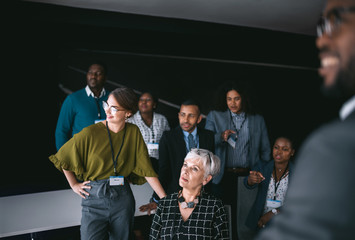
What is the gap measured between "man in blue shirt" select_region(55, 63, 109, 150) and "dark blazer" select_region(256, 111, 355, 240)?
110 inches

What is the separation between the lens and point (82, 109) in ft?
10.2

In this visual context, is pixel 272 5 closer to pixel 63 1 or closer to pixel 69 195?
pixel 63 1

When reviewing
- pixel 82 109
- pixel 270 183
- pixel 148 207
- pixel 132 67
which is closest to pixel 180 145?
→ pixel 148 207

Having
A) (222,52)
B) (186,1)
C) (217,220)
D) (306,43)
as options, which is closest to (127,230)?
(217,220)

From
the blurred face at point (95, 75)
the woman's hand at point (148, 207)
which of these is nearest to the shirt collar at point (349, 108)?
the woman's hand at point (148, 207)

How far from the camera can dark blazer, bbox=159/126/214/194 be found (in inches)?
103

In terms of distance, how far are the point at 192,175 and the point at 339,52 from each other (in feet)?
4.98

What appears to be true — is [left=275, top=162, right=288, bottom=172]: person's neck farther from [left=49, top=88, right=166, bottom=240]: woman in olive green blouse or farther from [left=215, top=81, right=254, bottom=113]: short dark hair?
[left=49, top=88, right=166, bottom=240]: woman in olive green blouse

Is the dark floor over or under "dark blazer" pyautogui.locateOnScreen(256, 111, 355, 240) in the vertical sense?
under

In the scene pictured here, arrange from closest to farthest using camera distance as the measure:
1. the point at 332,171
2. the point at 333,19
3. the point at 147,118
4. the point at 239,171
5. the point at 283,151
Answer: the point at 332,171 → the point at 333,19 → the point at 283,151 → the point at 239,171 → the point at 147,118

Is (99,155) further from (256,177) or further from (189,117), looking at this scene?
(256,177)

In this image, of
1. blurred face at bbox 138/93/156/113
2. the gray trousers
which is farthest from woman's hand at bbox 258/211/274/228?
blurred face at bbox 138/93/156/113

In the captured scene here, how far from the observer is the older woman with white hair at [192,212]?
74.3 inches

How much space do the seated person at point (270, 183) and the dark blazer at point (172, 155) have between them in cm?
54
